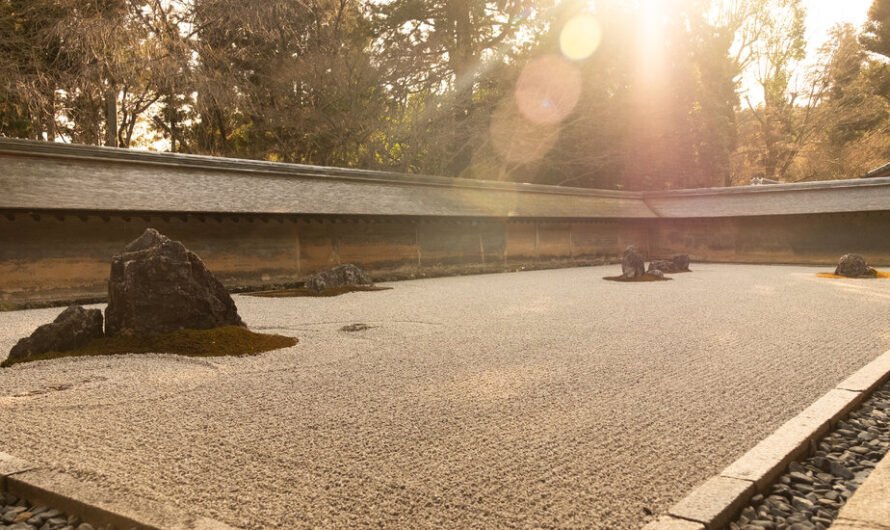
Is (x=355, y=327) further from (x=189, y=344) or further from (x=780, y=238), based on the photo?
(x=780, y=238)

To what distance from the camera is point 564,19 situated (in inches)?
1043

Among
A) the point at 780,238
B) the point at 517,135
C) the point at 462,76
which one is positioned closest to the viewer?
the point at 780,238

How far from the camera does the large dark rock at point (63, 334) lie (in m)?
5.83

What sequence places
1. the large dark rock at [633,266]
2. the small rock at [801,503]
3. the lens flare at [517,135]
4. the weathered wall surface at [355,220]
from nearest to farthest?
the small rock at [801,503]
the weathered wall surface at [355,220]
the large dark rock at [633,266]
the lens flare at [517,135]

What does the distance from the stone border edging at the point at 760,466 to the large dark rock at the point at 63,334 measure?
232 inches

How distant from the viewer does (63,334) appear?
605 centimetres

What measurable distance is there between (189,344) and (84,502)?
12.3ft

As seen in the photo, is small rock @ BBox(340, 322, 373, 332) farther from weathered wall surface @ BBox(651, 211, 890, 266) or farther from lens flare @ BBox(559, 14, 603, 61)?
lens flare @ BBox(559, 14, 603, 61)

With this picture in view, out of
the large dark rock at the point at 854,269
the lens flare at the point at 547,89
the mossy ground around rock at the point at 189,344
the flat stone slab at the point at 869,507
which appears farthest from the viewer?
the lens flare at the point at 547,89

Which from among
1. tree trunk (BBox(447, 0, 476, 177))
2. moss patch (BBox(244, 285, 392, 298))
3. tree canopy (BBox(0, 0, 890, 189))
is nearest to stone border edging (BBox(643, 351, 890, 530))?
moss patch (BBox(244, 285, 392, 298))

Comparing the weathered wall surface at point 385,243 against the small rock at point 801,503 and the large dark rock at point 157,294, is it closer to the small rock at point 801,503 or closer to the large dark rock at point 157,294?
the large dark rock at point 157,294

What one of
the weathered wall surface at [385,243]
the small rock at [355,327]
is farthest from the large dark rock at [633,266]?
the small rock at [355,327]

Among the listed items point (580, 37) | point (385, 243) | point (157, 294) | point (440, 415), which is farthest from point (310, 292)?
point (580, 37)

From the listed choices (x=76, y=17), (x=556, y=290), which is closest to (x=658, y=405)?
(x=556, y=290)
